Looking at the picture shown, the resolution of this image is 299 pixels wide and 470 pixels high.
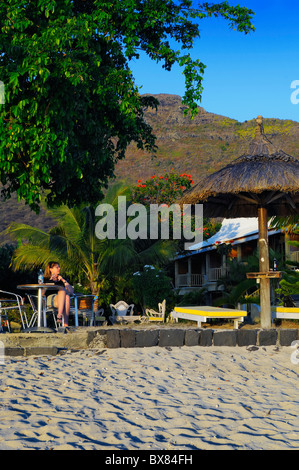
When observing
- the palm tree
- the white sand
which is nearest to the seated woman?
A: the white sand

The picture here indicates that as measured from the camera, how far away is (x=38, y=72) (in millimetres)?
7762

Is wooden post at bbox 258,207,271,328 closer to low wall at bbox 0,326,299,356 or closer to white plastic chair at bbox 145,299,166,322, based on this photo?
low wall at bbox 0,326,299,356

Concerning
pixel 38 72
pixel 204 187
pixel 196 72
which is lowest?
pixel 204 187

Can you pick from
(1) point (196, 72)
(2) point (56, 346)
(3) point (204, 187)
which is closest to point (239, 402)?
(2) point (56, 346)

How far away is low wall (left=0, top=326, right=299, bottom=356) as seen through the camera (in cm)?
746

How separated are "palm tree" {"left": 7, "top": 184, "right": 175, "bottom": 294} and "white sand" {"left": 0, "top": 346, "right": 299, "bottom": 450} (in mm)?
9404

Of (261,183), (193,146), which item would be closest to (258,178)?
(261,183)

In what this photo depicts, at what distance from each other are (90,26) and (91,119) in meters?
1.62

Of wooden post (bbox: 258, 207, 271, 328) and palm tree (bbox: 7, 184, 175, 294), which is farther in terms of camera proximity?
palm tree (bbox: 7, 184, 175, 294)

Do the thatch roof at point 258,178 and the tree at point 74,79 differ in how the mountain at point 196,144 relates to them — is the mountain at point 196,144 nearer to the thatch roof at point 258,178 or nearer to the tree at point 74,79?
the tree at point 74,79

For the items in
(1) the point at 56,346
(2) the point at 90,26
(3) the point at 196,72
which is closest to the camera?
(1) the point at 56,346

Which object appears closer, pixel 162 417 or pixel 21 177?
pixel 162 417

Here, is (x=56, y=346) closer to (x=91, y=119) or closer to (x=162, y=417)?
(x=162, y=417)

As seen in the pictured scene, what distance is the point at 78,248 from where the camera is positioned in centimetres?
1705
